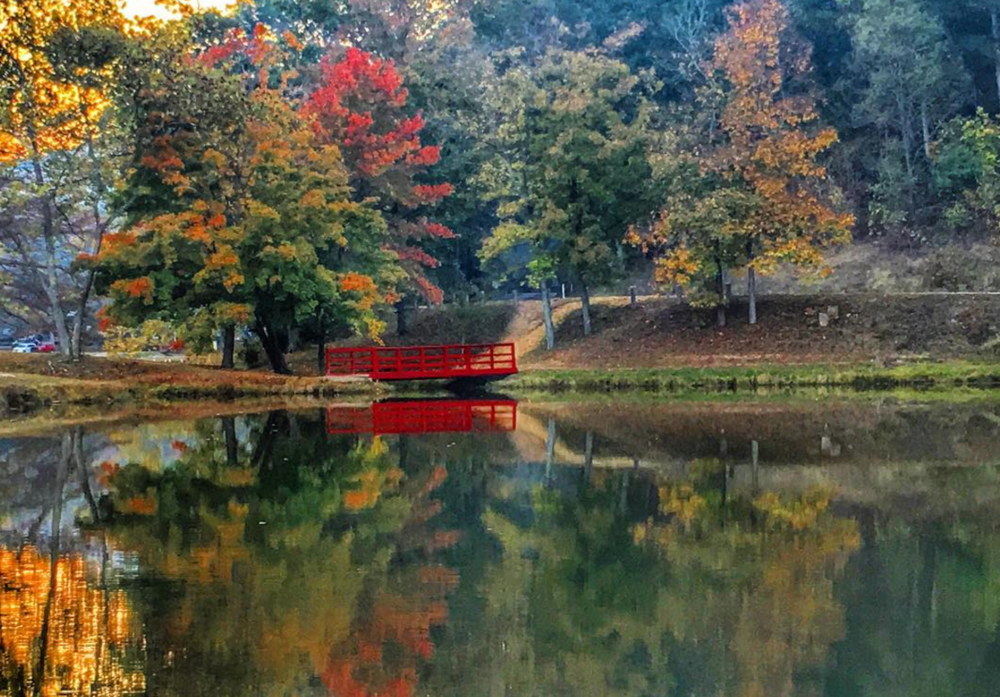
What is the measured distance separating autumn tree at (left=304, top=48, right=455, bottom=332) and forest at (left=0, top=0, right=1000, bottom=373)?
0.40 ft

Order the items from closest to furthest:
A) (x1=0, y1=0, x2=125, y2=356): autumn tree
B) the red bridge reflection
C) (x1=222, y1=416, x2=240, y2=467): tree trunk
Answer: (x1=222, y1=416, x2=240, y2=467): tree trunk → the red bridge reflection → (x1=0, y1=0, x2=125, y2=356): autumn tree

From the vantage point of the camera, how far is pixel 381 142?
45.5 m

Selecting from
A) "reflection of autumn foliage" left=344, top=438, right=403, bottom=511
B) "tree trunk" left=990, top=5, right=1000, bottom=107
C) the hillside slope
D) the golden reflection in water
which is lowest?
the golden reflection in water

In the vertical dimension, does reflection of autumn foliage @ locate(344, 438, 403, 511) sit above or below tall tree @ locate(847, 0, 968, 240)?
below

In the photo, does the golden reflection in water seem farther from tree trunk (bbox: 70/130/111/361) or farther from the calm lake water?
tree trunk (bbox: 70/130/111/361)

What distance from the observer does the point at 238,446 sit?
24703 mm

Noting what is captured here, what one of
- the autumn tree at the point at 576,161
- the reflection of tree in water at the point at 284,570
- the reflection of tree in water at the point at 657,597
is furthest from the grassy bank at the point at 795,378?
the reflection of tree in water at the point at 657,597

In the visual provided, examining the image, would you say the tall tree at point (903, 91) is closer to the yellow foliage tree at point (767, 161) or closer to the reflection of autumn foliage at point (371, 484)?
the yellow foliage tree at point (767, 161)

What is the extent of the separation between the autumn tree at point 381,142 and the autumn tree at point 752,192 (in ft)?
33.2

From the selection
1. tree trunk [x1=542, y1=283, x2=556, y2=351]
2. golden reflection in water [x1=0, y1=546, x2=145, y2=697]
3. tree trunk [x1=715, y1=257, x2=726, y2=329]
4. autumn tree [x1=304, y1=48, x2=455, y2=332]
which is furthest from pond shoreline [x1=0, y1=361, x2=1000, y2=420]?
golden reflection in water [x1=0, y1=546, x2=145, y2=697]

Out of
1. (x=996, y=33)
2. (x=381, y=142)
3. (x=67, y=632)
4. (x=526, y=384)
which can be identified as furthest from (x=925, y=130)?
(x=67, y=632)

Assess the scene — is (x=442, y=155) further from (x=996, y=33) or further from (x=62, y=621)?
(x=62, y=621)

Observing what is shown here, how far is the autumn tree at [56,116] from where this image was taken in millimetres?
34344

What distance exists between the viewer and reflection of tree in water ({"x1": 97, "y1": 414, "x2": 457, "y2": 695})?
30.7 ft
